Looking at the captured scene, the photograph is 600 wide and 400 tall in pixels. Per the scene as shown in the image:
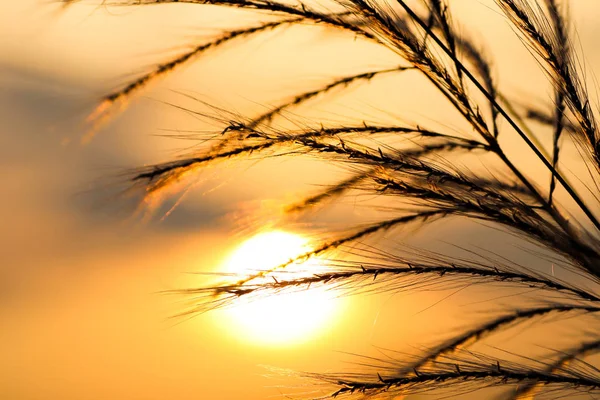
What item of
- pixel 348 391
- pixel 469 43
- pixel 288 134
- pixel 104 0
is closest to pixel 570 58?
pixel 469 43

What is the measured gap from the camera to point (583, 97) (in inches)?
43.0

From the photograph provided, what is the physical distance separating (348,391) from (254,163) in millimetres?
386

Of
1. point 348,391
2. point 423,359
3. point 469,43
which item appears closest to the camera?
point 348,391

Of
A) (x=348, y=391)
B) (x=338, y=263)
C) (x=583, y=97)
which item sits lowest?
(x=348, y=391)

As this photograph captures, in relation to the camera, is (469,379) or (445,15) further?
(445,15)

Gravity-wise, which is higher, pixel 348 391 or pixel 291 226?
pixel 291 226

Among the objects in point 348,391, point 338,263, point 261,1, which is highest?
point 261,1

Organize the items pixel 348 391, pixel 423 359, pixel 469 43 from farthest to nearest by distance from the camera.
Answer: pixel 469 43, pixel 423 359, pixel 348 391

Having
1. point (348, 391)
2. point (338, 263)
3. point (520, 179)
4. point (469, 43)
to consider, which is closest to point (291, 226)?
point (338, 263)

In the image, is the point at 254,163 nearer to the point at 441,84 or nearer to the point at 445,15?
the point at 441,84

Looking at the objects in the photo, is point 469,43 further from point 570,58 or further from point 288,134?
point 288,134

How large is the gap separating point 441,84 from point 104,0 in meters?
0.59

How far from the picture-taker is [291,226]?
3.42 ft

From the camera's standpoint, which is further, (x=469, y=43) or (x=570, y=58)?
(x=469, y=43)
